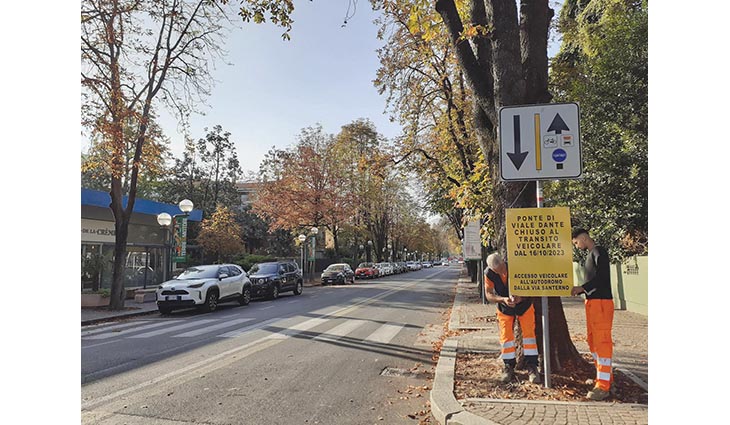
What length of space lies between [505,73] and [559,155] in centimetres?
143

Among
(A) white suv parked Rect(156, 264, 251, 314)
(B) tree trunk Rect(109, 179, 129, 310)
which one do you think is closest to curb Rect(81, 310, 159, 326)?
(A) white suv parked Rect(156, 264, 251, 314)

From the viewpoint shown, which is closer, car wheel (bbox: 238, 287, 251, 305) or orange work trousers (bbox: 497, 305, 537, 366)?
orange work trousers (bbox: 497, 305, 537, 366)

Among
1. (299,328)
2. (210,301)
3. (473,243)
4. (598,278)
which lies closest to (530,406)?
(598,278)

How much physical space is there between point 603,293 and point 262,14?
6510mm

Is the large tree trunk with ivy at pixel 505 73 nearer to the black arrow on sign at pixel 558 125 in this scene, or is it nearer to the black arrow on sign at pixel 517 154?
the black arrow on sign at pixel 517 154

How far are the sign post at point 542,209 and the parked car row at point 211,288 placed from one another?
1208cm

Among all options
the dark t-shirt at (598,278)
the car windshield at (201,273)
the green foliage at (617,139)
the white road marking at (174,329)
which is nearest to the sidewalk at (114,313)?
the car windshield at (201,273)

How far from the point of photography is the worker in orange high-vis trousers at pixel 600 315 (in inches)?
193

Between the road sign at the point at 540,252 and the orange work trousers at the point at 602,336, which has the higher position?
the road sign at the point at 540,252

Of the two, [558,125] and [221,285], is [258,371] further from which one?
[221,285]

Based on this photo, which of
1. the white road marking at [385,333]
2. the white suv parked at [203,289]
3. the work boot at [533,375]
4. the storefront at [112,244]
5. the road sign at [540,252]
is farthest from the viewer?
the storefront at [112,244]

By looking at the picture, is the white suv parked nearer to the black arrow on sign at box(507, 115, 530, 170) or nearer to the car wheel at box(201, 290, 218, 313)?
the car wheel at box(201, 290, 218, 313)

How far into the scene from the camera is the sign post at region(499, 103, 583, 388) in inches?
203

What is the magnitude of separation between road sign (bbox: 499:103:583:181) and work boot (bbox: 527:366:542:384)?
233cm
